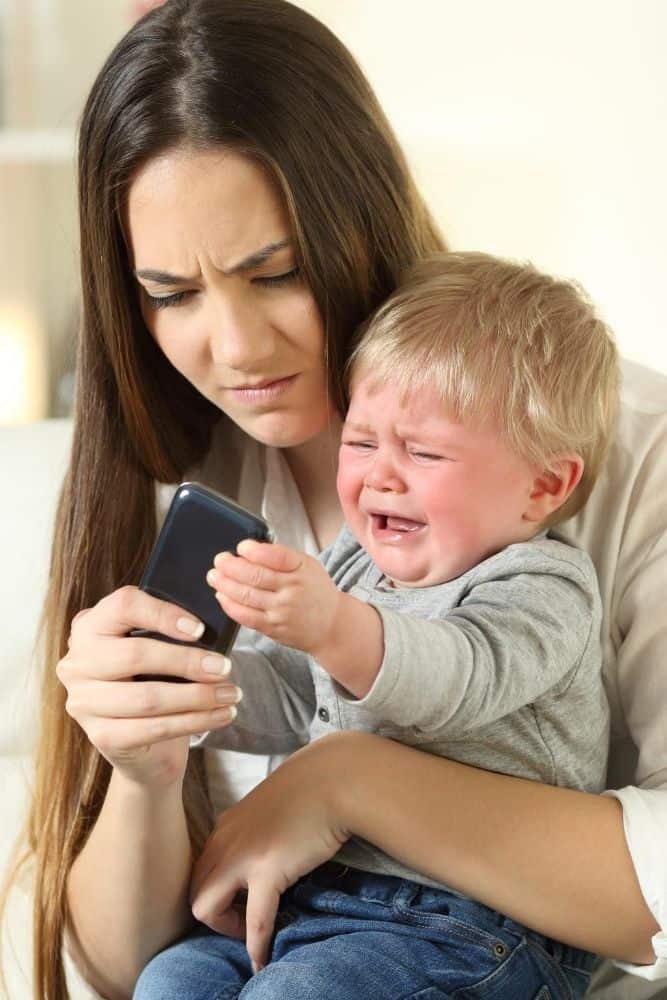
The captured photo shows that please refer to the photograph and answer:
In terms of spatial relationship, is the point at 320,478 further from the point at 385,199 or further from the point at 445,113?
the point at 445,113

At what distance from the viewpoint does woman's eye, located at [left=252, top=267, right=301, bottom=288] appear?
123cm

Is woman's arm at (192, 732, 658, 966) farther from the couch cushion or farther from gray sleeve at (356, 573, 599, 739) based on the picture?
the couch cushion

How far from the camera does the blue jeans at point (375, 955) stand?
1050 millimetres

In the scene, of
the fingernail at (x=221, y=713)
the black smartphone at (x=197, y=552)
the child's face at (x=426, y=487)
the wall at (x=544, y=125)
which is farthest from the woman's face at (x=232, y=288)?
the wall at (x=544, y=125)

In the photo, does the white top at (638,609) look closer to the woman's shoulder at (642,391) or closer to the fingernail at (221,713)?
the woman's shoulder at (642,391)

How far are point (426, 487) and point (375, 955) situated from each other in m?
0.36

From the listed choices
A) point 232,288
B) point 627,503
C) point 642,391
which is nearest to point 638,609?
point 627,503

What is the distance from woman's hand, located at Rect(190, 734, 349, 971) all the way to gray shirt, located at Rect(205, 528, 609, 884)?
0.16 feet

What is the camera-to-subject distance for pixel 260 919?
1.14m

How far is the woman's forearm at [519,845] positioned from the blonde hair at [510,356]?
0.23m

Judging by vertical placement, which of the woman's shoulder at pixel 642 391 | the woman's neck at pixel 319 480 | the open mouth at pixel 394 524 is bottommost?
the woman's neck at pixel 319 480

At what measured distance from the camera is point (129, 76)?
126 cm

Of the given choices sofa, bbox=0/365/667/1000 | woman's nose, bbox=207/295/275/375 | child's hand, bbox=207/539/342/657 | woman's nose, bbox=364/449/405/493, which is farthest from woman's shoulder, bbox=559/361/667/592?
sofa, bbox=0/365/667/1000

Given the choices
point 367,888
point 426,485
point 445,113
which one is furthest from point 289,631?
point 445,113
